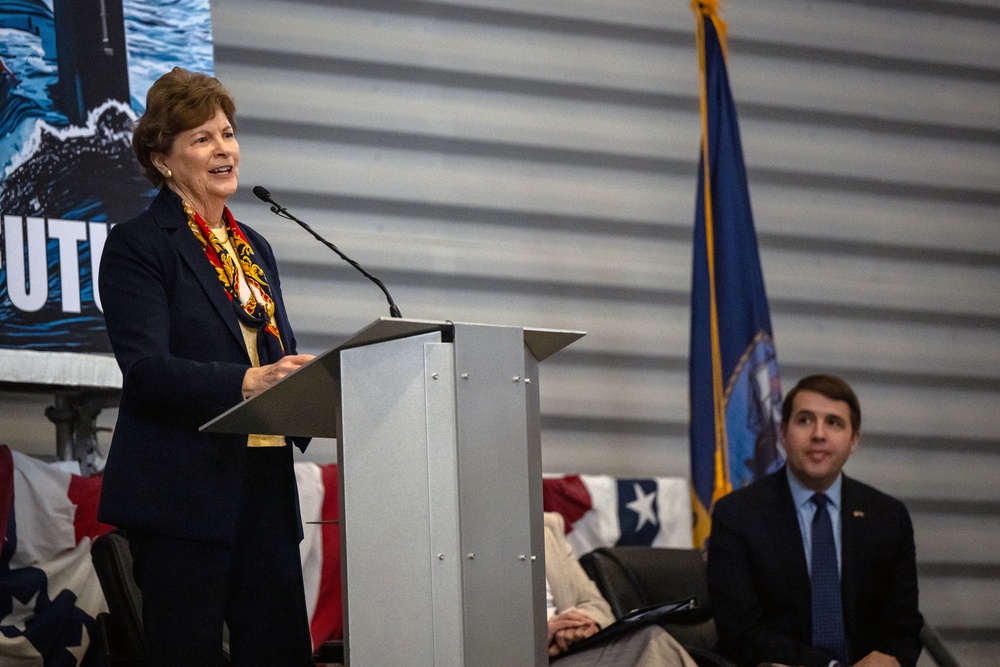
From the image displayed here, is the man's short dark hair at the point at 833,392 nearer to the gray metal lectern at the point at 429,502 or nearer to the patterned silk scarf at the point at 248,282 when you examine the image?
the patterned silk scarf at the point at 248,282

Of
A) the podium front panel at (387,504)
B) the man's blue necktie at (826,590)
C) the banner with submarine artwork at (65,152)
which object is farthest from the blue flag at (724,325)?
the podium front panel at (387,504)

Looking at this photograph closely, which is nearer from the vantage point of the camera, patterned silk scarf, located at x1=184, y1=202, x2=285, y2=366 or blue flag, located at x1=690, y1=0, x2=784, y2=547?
patterned silk scarf, located at x1=184, y1=202, x2=285, y2=366

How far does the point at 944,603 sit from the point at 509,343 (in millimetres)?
3819

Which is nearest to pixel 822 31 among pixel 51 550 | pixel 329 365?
pixel 51 550

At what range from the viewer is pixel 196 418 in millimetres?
2000

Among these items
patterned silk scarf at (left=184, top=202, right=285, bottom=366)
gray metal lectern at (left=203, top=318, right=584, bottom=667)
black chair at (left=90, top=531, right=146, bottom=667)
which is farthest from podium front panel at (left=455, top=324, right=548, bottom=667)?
black chair at (left=90, top=531, right=146, bottom=667)

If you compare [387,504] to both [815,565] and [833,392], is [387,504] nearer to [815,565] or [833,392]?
[815,565]

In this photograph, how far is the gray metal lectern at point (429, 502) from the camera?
1.67m

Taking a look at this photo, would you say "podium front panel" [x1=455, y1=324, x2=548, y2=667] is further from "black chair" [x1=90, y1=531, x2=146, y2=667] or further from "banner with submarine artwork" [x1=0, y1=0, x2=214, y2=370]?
"banner with submarine artwork" [x1=0, y1=0, x2=214, y2=370]

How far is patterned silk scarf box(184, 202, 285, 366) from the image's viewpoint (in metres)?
2.13

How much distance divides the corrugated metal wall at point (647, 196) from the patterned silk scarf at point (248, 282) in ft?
6.66

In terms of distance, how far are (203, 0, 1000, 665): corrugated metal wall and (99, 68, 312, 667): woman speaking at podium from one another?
2.03m

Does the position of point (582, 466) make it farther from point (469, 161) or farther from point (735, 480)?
point (469, 161)

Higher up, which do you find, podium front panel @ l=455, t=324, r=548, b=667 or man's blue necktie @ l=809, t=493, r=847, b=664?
podium front panel @ l=455, t=324, r=548, b=667
